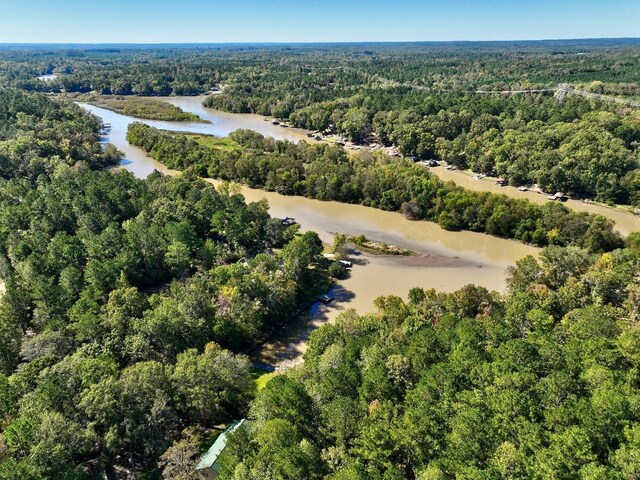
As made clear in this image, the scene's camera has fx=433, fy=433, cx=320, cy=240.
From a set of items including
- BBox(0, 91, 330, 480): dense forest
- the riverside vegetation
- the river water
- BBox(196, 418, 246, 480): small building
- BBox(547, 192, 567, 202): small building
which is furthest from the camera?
the riverside vegetation

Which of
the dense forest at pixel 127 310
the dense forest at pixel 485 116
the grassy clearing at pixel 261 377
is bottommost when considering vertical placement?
the grassy clearing at pixel 261 377

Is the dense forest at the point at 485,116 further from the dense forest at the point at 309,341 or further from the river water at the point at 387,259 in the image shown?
the river water at the point at 387,259

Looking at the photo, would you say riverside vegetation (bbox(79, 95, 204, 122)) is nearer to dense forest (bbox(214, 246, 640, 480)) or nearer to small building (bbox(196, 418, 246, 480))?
dense forest (bbox(214, 246, 640, 480))

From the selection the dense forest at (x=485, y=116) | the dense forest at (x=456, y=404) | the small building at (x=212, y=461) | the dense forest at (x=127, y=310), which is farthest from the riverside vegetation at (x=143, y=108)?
the small building at (x=212, y=461)

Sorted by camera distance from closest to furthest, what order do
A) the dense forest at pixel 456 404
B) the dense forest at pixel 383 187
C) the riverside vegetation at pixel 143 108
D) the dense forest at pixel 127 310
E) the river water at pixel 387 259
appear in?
the dense forest at pixel 456 404, the dense forest at pixel 127 310, the river water at pixel 387 259, the dense forest at pixel 383 187, the riverside vegetation at pixel 143 108

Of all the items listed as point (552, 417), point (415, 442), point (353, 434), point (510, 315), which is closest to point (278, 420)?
point (353, 434)

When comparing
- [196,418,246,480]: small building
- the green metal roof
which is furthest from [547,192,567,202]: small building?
[196,418,246,480]: small building

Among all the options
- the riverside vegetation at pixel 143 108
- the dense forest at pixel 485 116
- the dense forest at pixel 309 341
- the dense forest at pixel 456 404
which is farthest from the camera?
the riverside vegetation at pixel 143 108
